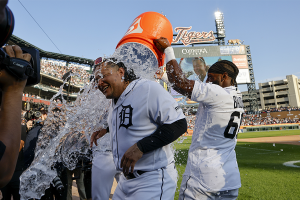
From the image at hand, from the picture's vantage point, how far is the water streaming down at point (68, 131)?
274 cm

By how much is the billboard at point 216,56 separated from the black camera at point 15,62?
4008 cm

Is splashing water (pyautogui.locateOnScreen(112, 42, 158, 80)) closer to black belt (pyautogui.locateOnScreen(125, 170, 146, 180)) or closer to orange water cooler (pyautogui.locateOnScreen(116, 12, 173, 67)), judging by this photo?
orange water cooler (pyautogui.locateOnScreen(116, 12, 173, 67))

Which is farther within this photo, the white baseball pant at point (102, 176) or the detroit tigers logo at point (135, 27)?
the white baseball pant at point (102, 176)

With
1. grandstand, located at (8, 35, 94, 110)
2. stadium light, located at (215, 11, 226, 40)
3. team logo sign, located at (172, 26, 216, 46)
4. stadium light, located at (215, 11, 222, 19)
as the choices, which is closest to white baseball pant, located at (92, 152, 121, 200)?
grandstand, located at (8, 35, 94, 110)

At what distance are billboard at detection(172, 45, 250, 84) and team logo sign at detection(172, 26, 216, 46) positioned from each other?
4.00 m

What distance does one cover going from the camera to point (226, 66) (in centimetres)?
251

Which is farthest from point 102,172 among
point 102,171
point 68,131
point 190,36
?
point 190,36

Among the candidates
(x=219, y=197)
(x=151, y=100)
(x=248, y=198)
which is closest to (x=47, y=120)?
(x=151, y=100)

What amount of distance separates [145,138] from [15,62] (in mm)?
1042

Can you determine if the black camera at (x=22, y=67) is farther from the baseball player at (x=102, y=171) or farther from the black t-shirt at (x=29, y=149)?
the black t-shirt at (x=29, y=149)

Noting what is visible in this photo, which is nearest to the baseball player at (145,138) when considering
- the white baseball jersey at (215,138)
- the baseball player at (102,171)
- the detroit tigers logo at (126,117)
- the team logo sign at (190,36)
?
the detroit tigers logo at (126,117)

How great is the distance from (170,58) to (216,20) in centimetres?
6252

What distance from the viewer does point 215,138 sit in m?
2.24

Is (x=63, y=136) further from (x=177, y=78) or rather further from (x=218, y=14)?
(x=218, y=14)
